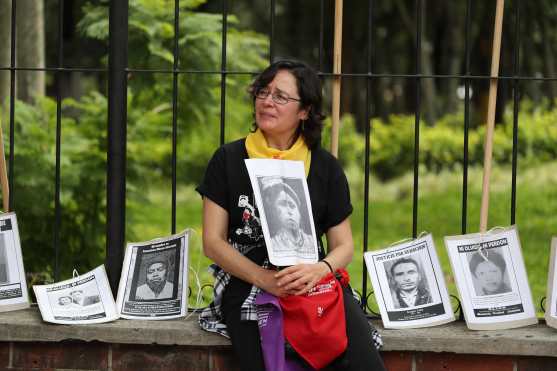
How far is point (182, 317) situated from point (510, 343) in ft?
3.89

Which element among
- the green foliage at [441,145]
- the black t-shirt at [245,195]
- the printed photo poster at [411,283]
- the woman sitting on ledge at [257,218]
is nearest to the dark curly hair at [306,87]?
the woman sitting on ledge at [257,218]

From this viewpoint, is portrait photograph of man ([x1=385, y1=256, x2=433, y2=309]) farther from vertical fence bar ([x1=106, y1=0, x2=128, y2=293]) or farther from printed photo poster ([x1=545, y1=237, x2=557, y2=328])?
vertical fence bar ([x1=106, y1=0, x2=128, y2=293])

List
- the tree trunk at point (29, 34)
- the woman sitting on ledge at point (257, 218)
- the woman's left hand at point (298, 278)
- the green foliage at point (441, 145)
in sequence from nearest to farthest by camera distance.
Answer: the woman's left hand at point (298, 278), the woman sitting on ledge at point (257, 218), the tree trunk at point (29, 34), the green foliage at point (441, 145)

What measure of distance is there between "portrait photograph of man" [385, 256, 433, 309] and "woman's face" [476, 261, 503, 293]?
0.64 ft

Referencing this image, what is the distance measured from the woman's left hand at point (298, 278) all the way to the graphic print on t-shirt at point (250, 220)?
0.25 metres

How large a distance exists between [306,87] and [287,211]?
46cm

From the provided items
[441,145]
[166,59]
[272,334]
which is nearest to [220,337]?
[272,334]

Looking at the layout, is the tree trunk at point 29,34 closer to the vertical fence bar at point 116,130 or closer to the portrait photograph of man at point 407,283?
the vertical fence bar at point 116,130

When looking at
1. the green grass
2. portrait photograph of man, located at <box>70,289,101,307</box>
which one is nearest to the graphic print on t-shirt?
portrait photograph of man, located at <box>70,289,101,307</box>

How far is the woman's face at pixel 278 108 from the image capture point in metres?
3.25

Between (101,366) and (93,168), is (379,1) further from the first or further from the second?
(101,366)

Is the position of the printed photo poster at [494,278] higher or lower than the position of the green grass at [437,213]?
higher

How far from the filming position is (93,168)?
579 cm

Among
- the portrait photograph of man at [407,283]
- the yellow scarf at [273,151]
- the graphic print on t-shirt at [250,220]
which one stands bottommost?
the portrait photograph of man at [407,283]
